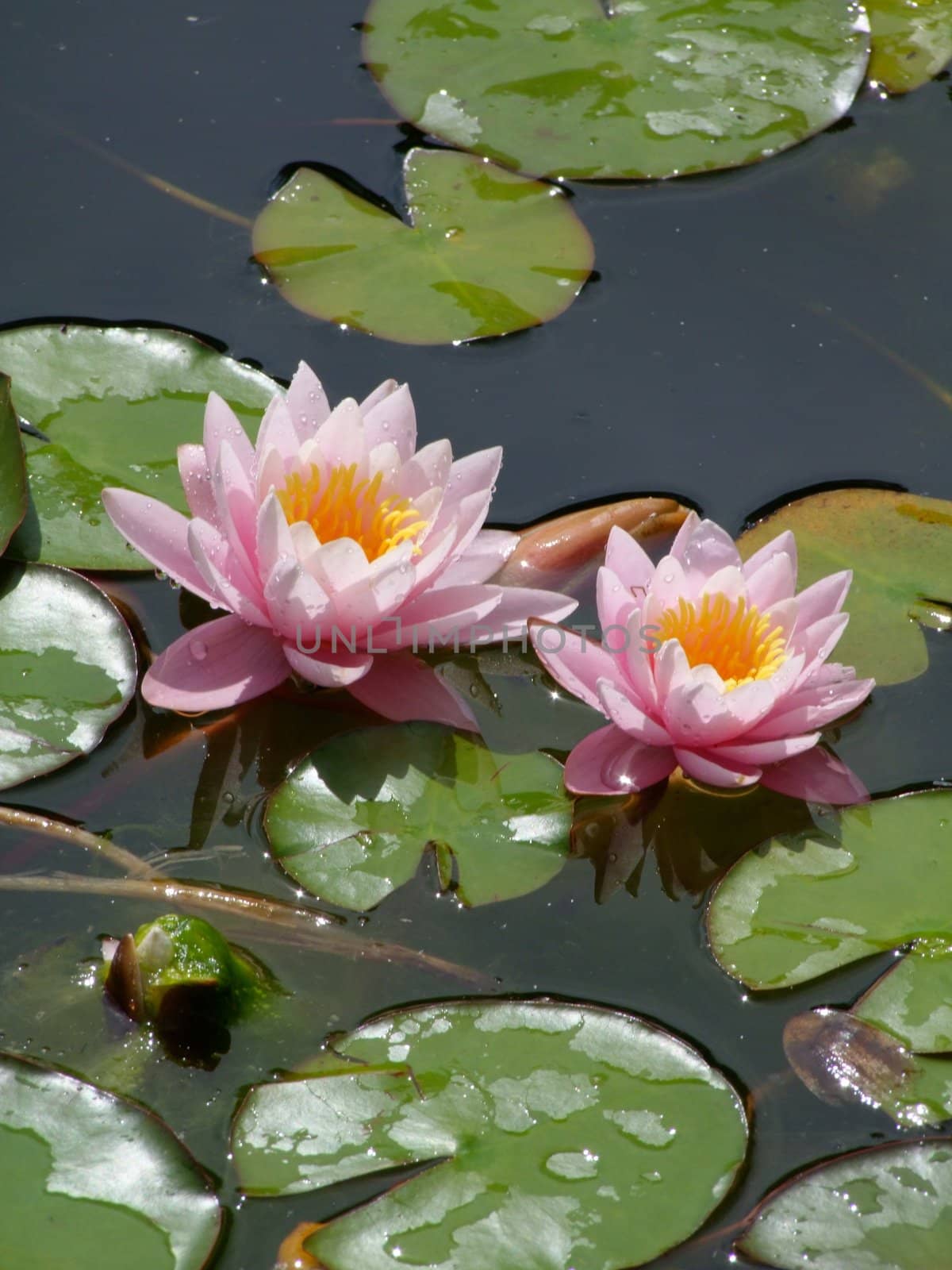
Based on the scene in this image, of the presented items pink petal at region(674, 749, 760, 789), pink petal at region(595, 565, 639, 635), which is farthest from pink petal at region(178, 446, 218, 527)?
pink petal at region(674, 749, 760, 789)

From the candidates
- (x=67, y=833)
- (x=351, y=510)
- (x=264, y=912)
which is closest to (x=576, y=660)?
(x=351, y=510)

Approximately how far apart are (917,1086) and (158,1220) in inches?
49.5

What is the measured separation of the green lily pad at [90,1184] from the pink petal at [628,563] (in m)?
1.35

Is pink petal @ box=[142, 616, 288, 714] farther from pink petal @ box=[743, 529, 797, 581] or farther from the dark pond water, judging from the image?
pink petal @ box=[743, 529, 797, 581]

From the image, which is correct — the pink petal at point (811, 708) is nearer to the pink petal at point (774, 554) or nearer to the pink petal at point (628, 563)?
the pink petal at point (774, 554)

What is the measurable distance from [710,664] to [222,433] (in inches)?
43.1

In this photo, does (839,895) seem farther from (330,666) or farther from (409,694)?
(330,666)

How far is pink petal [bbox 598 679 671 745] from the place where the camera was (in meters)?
2.46

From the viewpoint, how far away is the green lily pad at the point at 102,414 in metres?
2.81

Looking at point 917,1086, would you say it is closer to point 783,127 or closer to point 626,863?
point 626,863

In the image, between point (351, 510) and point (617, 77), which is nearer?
point (351, 510)

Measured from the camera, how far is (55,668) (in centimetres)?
257

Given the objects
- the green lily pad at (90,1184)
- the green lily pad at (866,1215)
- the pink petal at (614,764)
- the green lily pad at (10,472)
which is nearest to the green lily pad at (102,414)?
the green lily pad at (10,472)

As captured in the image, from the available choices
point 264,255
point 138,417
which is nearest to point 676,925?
point 138,417
